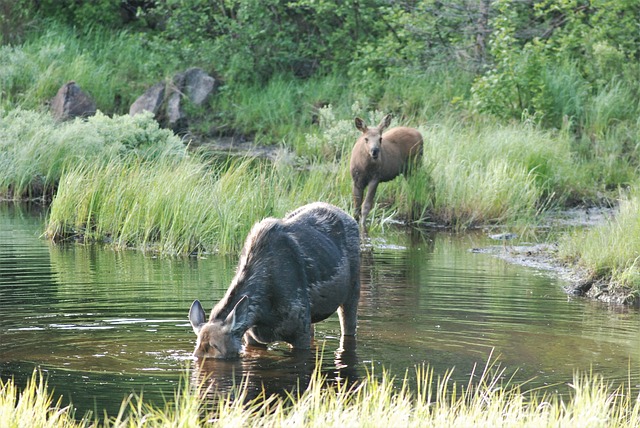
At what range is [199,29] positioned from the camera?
98.9ft

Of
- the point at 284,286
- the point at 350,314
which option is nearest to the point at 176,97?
the point at 350,314

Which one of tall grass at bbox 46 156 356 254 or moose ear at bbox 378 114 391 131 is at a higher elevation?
moose ear at bbox 378 114 391 131

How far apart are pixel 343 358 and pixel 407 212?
9.68 m

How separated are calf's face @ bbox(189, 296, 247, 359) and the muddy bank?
17.3 feet

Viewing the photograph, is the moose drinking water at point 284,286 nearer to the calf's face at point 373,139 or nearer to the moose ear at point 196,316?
the moose ear at point 196,316

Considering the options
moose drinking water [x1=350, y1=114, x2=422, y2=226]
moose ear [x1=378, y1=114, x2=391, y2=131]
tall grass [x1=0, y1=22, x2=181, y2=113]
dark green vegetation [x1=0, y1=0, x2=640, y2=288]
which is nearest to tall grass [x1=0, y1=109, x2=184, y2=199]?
dark green vegetation [x1=0, y1=0, x2=640, y2=288]

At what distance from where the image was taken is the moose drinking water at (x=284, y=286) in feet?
27.6

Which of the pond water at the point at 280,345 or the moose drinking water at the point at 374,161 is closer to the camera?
the pond water at the point at 280,345

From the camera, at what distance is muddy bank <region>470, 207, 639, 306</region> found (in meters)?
12.3

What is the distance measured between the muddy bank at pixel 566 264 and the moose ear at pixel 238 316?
5.23 m

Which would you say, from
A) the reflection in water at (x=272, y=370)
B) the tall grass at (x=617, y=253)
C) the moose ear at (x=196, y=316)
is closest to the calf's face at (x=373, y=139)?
the tall grass at (x=617, y=253)

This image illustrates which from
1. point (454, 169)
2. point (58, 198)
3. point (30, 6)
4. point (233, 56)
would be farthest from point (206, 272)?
point (30, 6)

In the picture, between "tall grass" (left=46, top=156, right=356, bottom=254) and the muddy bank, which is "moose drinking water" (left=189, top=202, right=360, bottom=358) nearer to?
the muddy bank

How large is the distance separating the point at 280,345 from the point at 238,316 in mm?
1404
